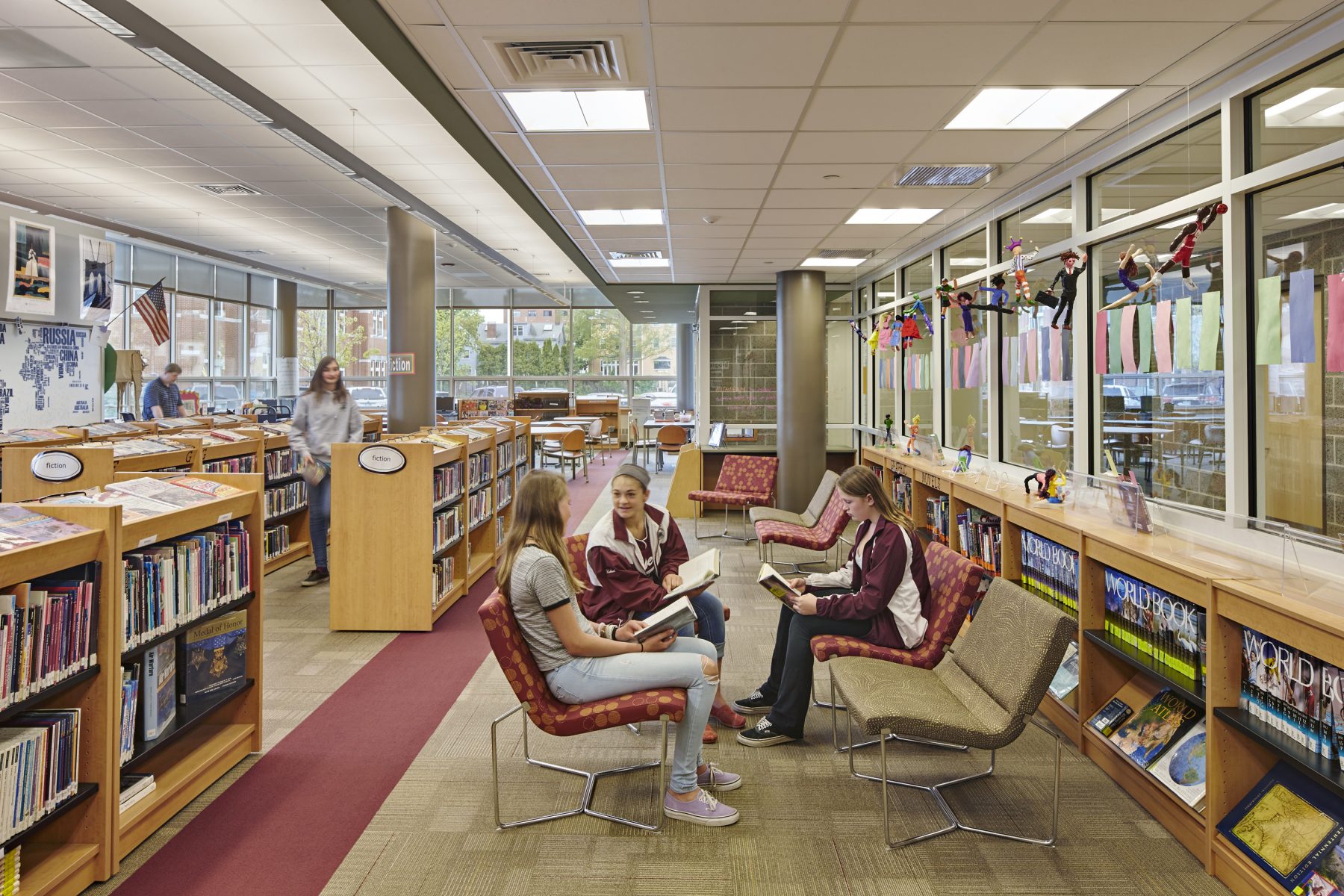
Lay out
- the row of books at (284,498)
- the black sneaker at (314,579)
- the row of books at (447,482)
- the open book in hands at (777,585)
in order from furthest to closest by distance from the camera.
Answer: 1. the row of books at (284,498)
2. the black sneaker at (314,579)
3. the row of books at (447,482)
4. the open book in hands at (777,585)

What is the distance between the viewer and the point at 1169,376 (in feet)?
13.5

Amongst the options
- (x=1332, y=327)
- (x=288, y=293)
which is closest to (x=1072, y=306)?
(x=1332, y=327)

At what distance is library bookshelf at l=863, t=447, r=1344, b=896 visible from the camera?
2.40 m

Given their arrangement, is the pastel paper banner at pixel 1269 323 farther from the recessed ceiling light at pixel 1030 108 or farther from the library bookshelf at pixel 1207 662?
the recessed ceiling light at pixel 1030 108

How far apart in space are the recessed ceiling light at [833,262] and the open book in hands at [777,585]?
5876 millimetres

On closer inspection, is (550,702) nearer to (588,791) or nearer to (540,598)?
(540,598)

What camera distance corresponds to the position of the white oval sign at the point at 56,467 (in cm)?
499

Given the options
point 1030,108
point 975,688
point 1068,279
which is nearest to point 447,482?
point 975,688

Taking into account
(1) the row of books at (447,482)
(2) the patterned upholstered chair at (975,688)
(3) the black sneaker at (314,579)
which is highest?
(1) the row of books at (447,482)

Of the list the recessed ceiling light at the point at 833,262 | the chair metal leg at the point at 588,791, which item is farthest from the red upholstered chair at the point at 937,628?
the recessed ceiling light at the point at 833,262

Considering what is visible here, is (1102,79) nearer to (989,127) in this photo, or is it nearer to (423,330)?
(989,127)

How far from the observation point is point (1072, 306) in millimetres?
4957

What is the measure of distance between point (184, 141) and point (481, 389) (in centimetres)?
1342

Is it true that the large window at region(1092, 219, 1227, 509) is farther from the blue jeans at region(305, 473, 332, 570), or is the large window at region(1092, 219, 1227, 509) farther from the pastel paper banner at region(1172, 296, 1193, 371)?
the blue jeans at region(305, 473, 332, 570)
